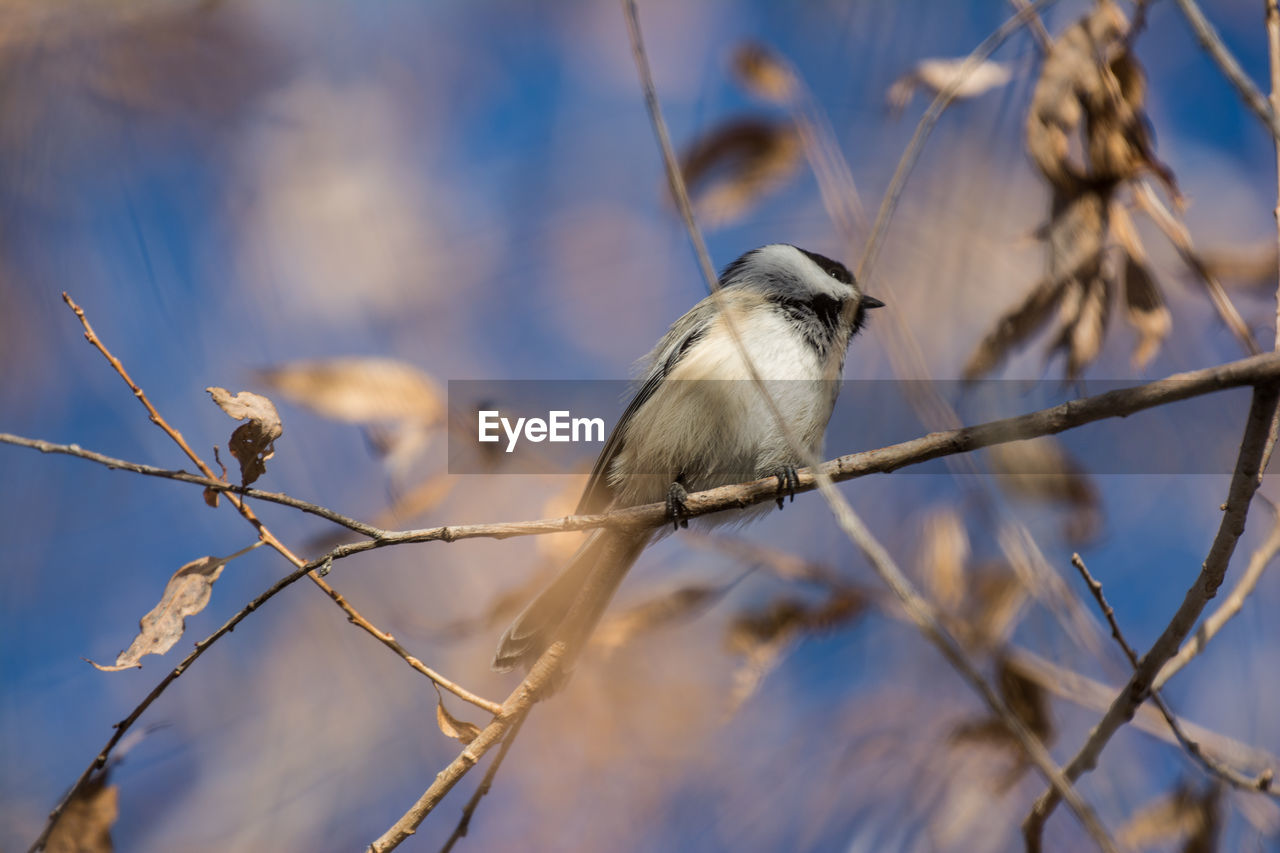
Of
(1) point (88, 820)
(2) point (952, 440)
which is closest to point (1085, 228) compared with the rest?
(2) point (952, 440)

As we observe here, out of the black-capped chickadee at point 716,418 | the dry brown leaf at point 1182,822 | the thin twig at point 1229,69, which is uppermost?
the black-capped chickadee at point 716,418

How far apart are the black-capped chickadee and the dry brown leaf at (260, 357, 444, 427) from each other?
62 centimetres

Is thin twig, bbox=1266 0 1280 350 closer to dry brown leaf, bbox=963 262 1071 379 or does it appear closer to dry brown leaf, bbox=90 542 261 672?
dry brown leaf, bbox=963 262 1071 379

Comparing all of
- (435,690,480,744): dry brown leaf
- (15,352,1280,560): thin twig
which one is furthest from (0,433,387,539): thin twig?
(435,690,480,744): dry brown leaf

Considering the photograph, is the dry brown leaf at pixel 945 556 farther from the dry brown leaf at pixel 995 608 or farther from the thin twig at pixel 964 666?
the thin twig at pixel 964 666

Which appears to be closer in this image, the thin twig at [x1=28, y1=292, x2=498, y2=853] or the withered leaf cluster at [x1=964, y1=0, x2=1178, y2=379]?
the thin twig at [x1=28, y1=292, x2=498, y2=853]

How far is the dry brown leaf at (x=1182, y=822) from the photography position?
1.74 meters

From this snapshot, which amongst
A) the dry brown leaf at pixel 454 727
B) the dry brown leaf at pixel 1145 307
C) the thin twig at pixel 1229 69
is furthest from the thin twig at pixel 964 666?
the dry brown leaf at pixel 1145 307

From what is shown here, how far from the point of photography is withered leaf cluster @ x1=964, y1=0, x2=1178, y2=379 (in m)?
1.76

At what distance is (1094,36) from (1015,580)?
1.21 meters

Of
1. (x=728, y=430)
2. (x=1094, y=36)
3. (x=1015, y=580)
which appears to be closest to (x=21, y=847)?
(x=728, y=430)

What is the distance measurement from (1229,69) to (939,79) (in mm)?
1028

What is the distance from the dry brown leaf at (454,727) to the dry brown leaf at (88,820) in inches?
27.5

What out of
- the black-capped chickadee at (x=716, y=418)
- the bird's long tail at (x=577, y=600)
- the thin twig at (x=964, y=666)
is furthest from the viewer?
the black-capped chickadee at (x=716, y=418)
